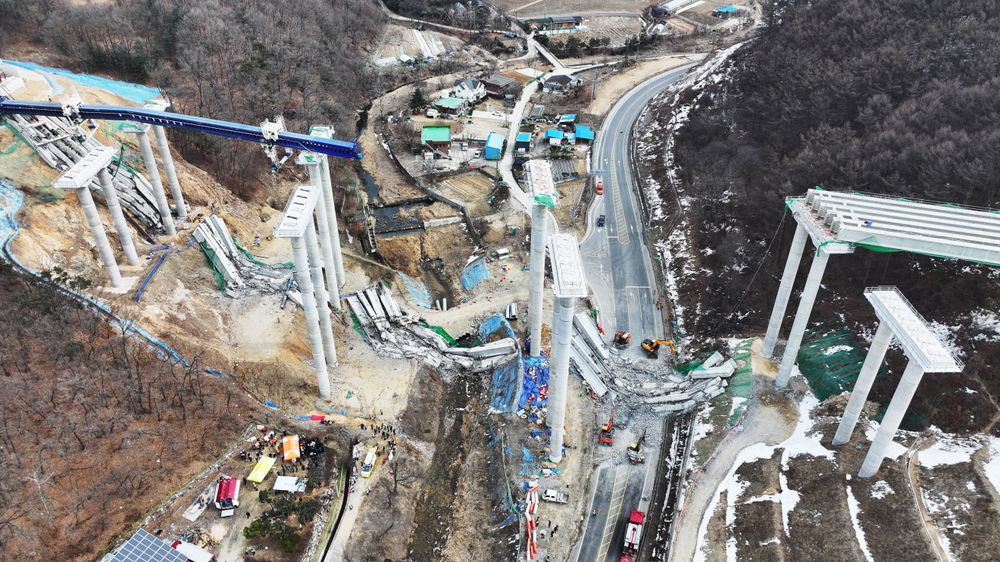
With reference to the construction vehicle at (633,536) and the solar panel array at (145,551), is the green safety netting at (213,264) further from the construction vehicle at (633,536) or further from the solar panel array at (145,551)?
the construction vehicle at (633,536)

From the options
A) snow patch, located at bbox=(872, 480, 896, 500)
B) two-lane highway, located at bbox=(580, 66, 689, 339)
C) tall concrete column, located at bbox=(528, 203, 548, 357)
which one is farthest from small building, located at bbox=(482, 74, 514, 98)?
snow patch, located at bbox=(872, 480, 896, 500)

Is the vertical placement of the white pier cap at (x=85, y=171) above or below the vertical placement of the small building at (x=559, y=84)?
above

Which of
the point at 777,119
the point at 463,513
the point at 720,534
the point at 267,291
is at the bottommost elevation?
the point at 463,513

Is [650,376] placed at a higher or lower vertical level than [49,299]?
lower

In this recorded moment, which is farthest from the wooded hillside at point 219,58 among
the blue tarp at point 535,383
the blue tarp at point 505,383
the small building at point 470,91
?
the blue tarp at point 535,383

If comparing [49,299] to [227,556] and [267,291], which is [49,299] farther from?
[227,556]

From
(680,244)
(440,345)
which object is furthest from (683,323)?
(440,345)
